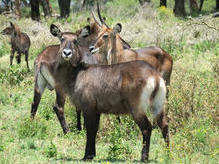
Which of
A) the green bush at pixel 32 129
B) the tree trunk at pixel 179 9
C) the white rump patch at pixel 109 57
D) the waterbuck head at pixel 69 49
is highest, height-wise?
the tree trunk at pixel 179 9

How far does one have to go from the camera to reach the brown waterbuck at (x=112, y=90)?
20.6 feet

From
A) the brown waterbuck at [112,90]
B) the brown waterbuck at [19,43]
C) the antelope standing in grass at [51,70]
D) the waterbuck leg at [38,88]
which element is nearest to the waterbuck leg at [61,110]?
the antelope standing in grass at [51,70]

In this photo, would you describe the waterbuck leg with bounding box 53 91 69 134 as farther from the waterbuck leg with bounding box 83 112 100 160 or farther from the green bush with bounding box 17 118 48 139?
the waterbuck leg with bounding box 83 112 100 160

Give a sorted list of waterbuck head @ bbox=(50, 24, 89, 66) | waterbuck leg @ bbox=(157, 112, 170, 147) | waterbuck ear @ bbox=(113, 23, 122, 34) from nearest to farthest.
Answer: waterbuck leg @ bbox=(157, 112, 170, 147), waterbuck head @ bbox=(50, 24, 89, 66), waterbuck ear @ bbox=(113, 23, 122, 34)

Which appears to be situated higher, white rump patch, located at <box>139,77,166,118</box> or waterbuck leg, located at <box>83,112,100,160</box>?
white rump patch, located at <box>139,77,166,118</box>

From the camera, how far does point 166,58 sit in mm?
10070

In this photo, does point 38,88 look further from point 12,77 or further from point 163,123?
point 12,77

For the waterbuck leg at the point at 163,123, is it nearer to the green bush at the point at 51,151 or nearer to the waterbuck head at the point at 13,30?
the green bush at the point at 51,151

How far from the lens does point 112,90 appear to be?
6.49m

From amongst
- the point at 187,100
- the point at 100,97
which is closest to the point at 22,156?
the point at 100,97

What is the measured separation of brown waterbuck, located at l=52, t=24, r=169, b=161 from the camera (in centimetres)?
629

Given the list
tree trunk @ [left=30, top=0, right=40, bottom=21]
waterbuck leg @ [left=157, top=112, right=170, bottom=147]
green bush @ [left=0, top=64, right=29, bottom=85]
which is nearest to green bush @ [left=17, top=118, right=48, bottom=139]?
waterbuck leg @ [left=157, top=112, right=170, bottom=147]

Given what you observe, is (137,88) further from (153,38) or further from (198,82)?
(153,38)

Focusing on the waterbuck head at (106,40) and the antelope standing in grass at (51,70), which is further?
the waterbuck head at (106,40)
